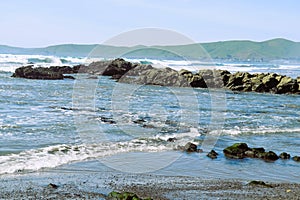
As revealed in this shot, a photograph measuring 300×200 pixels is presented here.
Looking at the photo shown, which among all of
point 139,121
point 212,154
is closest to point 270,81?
point 139,121

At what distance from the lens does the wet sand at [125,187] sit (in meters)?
9.83

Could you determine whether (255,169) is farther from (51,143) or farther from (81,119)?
(81,119)

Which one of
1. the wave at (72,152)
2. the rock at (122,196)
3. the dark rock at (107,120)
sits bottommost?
the wave at (72,152)

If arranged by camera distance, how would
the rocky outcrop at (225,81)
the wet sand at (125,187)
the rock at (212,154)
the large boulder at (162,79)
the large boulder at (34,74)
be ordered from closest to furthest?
the wet sand at (125,187), the rock at (212,154), the rocky outcrop at (225,81), the large boulder at (162,79), the large boulder at (34,74)

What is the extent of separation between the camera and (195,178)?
1179 cm

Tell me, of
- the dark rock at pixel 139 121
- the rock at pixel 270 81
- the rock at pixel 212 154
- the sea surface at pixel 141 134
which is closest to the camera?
the sea surface at pixel 141 134

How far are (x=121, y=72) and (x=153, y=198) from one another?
55.4m

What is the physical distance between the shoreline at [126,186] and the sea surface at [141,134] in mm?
643

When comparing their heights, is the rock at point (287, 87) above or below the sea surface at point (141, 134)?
above

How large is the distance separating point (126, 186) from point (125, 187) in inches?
4.1

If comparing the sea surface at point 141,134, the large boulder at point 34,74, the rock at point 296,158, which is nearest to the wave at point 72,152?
the sea surface at point 141,134

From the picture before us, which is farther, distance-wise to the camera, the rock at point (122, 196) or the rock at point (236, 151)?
the rock at point (236, 151)

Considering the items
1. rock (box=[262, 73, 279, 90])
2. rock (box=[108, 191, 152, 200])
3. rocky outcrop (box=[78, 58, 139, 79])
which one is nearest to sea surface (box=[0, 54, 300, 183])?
rock (box=[108, 191, 152, 200])

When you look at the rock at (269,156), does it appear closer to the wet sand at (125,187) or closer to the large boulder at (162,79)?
the wet sand at (125,187)
